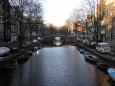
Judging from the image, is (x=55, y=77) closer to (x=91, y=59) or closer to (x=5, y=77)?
(x=5, y=77)

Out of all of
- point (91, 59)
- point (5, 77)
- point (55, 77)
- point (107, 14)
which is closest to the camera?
point (5, 77)

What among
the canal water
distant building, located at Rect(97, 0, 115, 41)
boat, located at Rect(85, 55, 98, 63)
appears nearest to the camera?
the canal water

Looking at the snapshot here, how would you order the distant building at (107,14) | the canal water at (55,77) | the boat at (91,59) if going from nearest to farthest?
the canal water at (55,77) → the boat at (91,59) → the distant building at (107,14)

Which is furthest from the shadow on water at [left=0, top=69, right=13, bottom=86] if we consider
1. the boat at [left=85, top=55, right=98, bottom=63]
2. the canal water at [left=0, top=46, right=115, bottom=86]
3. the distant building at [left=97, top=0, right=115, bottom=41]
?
the distant building at [left=97, top=0, right=115, bottom=41]

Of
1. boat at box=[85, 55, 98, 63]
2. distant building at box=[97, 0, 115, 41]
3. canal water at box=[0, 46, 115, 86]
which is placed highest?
distant building at box=[97, 0, 115, 41]

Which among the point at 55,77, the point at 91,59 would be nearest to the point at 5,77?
the point at 55,77

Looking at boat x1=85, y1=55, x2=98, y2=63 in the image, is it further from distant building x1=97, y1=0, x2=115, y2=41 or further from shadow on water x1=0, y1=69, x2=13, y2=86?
distant building x1=97, y1=0, x2=115, y2=41

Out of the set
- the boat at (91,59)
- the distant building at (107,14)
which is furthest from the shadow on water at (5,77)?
the distant building at (107,14)

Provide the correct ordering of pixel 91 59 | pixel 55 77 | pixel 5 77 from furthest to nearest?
pixel 91 59
pixel 55 77
pixel 5 77

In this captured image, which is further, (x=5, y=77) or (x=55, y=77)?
(x=55, y=77)

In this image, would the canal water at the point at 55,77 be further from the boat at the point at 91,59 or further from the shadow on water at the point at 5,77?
the boat at the point at 91,59

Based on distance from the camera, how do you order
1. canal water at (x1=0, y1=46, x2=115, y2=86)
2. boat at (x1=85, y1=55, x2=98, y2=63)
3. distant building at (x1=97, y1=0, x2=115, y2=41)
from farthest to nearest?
distant building at (x1=97, y1=0, x2=115, y2=41)
boat at (x1=85, y1=55, x2=98, y2=63)
canal water at (x1=0, y1=46, x2=115, y2=86)

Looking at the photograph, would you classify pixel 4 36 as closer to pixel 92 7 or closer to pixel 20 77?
pixel 92 7

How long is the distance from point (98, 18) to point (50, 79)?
165ft
